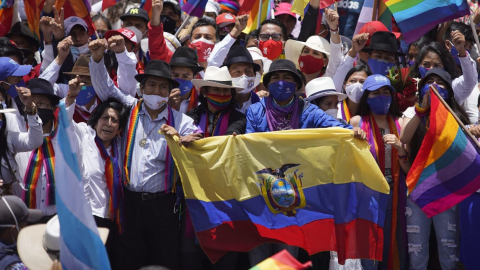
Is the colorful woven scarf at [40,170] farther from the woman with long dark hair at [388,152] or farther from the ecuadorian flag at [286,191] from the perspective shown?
the woman with long dark hair at [388,152]

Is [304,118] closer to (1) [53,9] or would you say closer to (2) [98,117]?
(2) [98,117]

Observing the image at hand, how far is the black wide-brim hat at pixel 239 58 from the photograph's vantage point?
8539 mm

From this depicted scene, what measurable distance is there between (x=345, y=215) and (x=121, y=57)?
296 cm

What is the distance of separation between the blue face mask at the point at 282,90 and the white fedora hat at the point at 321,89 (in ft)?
1.63

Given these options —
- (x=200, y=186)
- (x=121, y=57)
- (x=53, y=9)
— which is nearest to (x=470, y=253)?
(x=200, y=186)

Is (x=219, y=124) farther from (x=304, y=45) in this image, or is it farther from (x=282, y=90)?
(x=304, y=45)

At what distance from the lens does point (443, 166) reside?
740cm

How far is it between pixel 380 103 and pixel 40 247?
13.6ft

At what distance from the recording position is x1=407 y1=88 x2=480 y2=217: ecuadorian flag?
7.27 m

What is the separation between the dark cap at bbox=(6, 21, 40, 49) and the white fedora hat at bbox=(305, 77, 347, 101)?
409 cm

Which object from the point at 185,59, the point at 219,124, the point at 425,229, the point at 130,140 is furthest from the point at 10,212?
the point at 425,229

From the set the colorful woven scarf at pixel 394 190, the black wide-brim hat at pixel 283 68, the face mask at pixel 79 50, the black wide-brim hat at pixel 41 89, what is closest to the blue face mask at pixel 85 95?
the black wide-brim hat at pixel 41 89

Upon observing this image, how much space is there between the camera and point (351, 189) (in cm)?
749

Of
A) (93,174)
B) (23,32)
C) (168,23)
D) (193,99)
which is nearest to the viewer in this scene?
(93,174)
